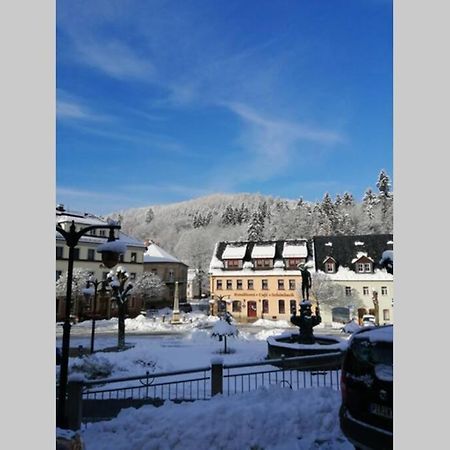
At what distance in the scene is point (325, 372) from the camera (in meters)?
4.73

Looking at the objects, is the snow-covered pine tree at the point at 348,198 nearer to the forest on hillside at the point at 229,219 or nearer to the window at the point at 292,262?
the forest on hillside at the point at 229,219

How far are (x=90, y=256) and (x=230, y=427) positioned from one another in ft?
7.85

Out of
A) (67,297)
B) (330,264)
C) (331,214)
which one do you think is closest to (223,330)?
(331,214)

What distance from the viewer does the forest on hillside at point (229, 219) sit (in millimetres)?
3943

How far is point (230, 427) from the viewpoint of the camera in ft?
8.77

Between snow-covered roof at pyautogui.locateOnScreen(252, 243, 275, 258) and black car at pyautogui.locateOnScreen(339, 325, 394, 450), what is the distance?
16.1 meters

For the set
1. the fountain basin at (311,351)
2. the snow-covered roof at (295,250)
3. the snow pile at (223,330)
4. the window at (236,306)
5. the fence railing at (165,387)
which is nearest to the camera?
the fence railing at (165,387)

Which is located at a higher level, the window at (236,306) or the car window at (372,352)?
the car window at (372,352)

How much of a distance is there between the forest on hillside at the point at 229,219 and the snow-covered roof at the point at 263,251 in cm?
96

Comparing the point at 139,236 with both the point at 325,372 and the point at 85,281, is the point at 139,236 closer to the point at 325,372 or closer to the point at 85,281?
the point at 325,372

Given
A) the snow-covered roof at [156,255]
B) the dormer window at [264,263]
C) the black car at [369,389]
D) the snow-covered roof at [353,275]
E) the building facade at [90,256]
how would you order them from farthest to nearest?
the dormer window at [264,263] < the snow-covered roof at [353,275] < the snow-covered roof at [156,255] < the building facade at [90,256] < the black car at [369,389]

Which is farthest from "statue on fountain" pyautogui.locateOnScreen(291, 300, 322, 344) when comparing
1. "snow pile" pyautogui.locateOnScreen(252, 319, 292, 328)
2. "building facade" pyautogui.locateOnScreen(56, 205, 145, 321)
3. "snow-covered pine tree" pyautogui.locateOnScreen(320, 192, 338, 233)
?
"snow pile" pyautogui.locateOnScreen(252, 319, 292, 328)

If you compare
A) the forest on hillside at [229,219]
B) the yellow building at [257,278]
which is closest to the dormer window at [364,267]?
the forest on hillside at [229,219]

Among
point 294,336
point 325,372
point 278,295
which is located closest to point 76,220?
point 325,372
